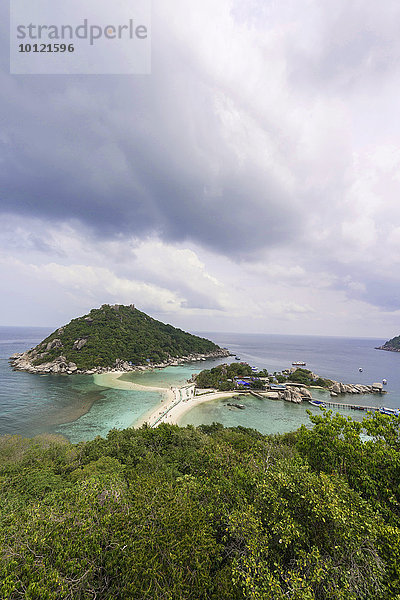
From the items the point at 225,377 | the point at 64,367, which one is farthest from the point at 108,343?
the point at 225,377

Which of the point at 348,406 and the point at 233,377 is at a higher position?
the point at 233,377

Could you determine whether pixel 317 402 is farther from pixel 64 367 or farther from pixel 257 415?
pixel 64 367

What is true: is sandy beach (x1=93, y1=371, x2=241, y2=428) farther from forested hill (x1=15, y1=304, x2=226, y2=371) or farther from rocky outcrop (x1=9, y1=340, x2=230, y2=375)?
forested hill (x1=15, y1=304, x2=226, y2=371)

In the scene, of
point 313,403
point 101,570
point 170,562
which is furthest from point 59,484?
point 313,403

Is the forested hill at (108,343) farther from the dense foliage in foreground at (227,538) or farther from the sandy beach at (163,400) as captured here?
the dense foliage in foreground at (227,538)

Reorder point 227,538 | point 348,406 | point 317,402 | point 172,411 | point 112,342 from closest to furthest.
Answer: point 227,538, point 172,411, point 348,406, point 317,402, point 112,342

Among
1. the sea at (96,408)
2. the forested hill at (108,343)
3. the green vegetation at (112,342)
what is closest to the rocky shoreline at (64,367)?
the forested hill at (108,343)
